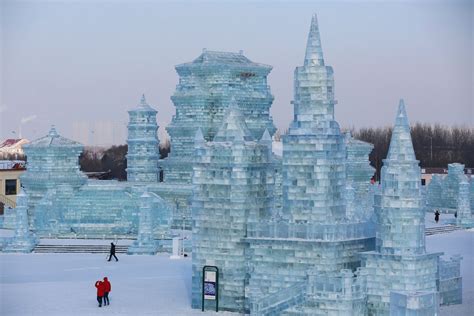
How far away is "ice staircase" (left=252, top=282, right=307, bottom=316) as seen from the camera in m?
30.1

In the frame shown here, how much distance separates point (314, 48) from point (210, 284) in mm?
8353

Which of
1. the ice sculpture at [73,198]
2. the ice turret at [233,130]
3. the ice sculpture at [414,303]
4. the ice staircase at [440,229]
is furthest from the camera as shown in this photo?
the ice staircase at [440,229]

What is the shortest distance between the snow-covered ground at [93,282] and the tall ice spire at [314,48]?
8.75 meters

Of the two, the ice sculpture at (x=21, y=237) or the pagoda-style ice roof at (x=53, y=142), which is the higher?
the pagoda-style ice roof at (x=53, y=142)

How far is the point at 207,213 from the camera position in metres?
32.8

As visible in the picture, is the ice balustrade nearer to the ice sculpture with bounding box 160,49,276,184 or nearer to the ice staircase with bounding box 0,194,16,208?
the ice sculpture with bounding box 160,49,276,184

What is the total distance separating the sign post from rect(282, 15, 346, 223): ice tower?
3123 millimetres

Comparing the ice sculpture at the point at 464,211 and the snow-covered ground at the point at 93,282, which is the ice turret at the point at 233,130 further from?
the ice sculpture at the point at 464,211

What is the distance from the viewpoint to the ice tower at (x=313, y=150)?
31297 millimetres

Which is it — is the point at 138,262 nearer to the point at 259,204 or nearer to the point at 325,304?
the point at 259,204

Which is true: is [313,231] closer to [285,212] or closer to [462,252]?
[285,212]

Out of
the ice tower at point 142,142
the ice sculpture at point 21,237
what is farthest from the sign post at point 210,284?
the ice tower at point 142,142

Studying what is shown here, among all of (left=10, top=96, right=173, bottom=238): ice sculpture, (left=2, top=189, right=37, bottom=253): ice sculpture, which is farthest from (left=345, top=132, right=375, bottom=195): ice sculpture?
(left=2, top=189, right=37, bottom=253): ice sculpture

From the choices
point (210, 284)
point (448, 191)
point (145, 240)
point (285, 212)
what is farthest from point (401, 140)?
point (448, 191)
